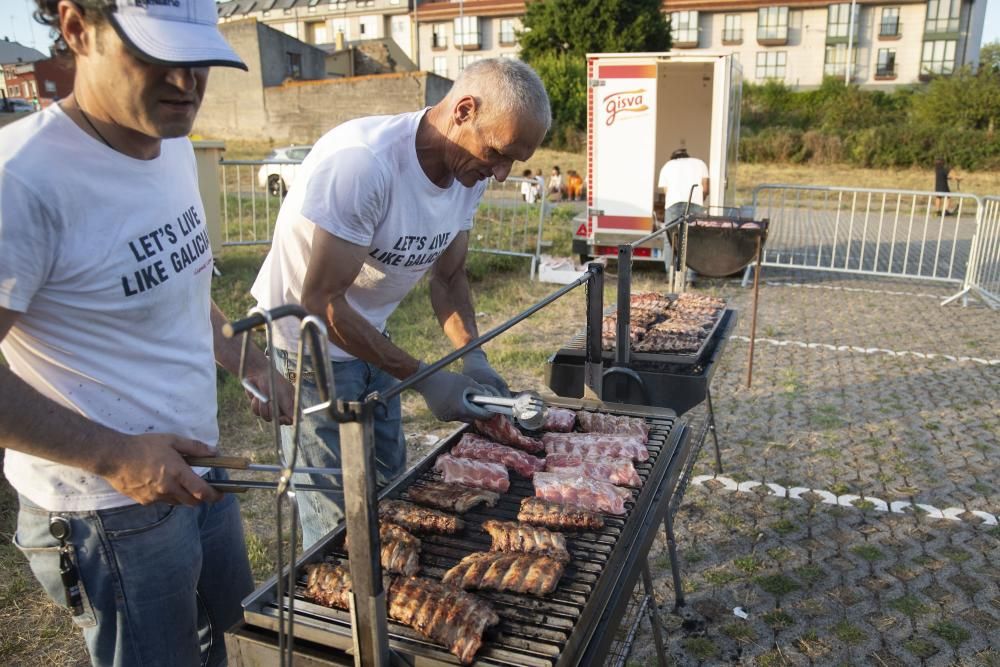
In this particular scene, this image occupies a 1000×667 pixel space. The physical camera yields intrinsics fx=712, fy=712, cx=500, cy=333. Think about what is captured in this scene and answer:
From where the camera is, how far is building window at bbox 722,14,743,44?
50625mm

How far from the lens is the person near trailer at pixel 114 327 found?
153cm

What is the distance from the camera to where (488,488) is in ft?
8.63

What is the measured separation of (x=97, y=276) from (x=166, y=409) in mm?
422

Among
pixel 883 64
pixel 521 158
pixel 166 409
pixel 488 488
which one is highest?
pixel 883 64

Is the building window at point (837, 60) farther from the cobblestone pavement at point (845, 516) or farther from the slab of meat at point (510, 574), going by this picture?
the slab of meat at point (510, 574)

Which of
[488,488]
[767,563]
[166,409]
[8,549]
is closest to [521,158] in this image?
[488,488]

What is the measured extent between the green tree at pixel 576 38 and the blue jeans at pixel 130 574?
3287 centimetres

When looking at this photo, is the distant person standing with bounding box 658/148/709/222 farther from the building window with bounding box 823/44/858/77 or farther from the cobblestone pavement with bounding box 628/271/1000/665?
the building window with bounding box 823/44/858/77

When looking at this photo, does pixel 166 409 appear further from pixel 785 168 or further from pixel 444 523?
pixel 785 168

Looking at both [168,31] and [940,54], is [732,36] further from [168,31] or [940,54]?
[168,31]

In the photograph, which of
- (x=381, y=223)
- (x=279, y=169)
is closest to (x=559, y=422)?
(x=381, y=223)

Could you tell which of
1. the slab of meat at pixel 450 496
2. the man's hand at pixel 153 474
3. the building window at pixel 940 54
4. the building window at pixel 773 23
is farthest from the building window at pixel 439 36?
the man's hand at pixel 153 474

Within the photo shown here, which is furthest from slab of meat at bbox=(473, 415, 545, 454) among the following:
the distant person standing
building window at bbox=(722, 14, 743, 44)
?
building window at bbox=(722, 14, 743, 44)

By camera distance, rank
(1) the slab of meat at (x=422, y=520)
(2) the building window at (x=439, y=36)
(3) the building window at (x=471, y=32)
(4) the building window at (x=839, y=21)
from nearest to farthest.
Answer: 1. (1) the slab of meat at (x=422, y=520)
2. (4) the building window at (x=839, y=21)
3. (3) the building window at (x=471, y=32)
4. (2) the building window at (x=439, y=36)
